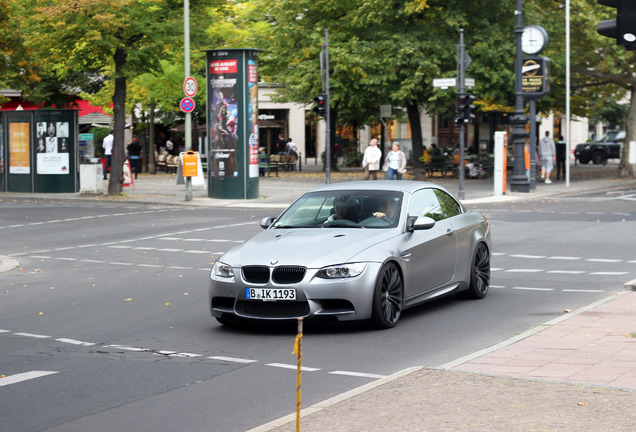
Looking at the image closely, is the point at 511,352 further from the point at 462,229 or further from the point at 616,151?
the point at 616,151

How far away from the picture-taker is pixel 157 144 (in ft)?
199

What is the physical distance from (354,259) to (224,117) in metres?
21.8

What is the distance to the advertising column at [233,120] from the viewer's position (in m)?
30.3

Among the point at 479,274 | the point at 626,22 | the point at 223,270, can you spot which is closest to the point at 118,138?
the point at 479,274

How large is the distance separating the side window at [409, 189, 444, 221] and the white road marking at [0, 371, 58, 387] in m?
4.26

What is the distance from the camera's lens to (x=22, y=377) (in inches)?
303

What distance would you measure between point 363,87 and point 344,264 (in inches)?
1177

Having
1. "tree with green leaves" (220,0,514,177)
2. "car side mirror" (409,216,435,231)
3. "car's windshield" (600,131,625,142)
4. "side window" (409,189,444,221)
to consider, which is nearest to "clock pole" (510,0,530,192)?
"tree with green leaves" (220,0,514,177)

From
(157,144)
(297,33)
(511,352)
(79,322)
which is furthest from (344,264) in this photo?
(157,144)

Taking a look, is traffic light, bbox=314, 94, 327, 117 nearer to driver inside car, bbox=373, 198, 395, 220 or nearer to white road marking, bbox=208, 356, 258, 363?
driver inside car, bbox=373, 198, 395, 220

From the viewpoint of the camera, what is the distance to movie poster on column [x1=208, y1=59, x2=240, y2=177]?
3038 cm

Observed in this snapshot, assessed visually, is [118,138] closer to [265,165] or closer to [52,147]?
[52,147]

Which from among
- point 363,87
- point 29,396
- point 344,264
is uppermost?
point 363,87

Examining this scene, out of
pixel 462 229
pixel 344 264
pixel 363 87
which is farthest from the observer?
pixel 363 87
